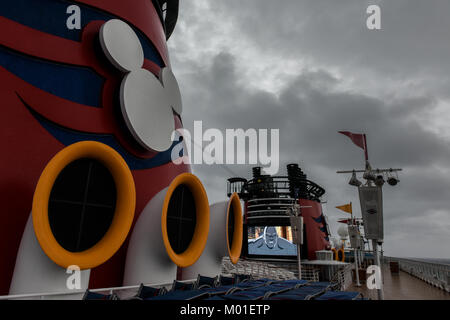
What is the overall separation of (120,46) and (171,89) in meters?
2.59

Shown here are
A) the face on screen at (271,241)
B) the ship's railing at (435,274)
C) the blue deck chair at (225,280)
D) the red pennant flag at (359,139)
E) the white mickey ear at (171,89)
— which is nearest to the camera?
the red pennant flag at (359,139)

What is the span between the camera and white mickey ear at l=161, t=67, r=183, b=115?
9.82 metres

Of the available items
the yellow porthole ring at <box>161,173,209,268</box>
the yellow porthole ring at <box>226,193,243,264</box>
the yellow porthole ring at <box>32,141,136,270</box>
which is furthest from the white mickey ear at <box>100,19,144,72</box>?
the yellow porthole ring at <box>226,193,243,264</box>

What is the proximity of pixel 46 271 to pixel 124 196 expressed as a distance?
2018mm

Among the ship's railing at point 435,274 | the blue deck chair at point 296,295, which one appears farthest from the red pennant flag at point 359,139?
the ship's railing at point 435,274

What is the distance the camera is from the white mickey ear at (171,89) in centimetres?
982

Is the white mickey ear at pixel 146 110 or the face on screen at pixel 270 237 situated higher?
the white mickey ear at pixel 146 110

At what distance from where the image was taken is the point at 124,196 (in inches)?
243

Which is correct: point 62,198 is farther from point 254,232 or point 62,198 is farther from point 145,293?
point 254,232

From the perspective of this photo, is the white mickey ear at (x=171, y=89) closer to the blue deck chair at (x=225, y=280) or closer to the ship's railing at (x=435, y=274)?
the blue deck chair at (x=225, y=280)

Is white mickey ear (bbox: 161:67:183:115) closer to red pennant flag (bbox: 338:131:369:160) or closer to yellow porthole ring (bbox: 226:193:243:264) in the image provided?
yellow porthole ring (bbox: 226:193:243:264)

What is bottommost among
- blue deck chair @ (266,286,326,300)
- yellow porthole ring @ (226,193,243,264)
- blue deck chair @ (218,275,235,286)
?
blue deck chair @ (218,275,235,286)

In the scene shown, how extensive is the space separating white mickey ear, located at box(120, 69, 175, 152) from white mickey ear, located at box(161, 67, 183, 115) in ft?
1.63

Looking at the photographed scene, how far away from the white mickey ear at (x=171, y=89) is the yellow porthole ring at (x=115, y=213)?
172 inches
